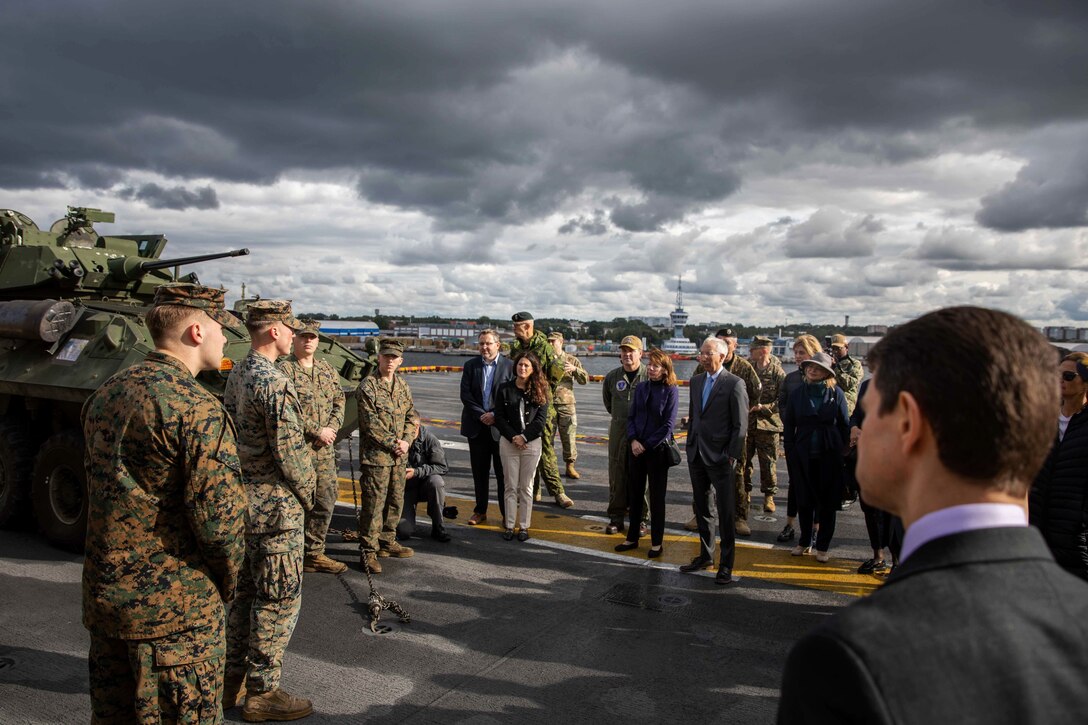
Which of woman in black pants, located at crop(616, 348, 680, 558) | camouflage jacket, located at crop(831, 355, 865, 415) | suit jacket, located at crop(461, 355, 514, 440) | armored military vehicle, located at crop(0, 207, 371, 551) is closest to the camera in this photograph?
woman in black pants, located at crop(616, 348, 680, 558)

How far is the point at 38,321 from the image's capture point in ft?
23.3

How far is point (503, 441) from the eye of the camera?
7207 mm

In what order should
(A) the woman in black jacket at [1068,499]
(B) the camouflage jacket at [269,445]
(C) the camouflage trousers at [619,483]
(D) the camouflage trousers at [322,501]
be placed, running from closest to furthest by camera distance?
(A) the woman in black jacket at [1068,499]
(B) the camouflage jacket at [269,445]
(D) the camouflage trousers at [322,501]
(C) the camouflage trousers at [619,483]

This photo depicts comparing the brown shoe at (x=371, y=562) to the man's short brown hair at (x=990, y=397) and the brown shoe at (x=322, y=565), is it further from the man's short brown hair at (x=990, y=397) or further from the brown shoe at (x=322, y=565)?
the man's short brown hair at (x=990, y=397)

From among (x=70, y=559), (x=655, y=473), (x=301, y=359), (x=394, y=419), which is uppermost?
(x=301, y=359)

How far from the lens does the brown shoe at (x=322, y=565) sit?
5.98m

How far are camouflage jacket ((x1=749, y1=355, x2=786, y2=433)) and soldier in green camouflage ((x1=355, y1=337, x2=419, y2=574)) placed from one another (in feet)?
13.0

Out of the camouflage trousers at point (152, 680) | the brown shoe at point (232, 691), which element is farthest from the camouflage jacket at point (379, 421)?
the camouflage trousers at point (152, 680)

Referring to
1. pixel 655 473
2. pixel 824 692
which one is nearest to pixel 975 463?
pixel 824 692

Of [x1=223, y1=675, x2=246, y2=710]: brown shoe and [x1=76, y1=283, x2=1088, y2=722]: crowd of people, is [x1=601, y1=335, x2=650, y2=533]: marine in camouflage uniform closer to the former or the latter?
[x1=76, y1=283, x2=1088, y2=722]: crowd of people

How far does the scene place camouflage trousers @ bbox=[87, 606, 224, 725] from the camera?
257cm

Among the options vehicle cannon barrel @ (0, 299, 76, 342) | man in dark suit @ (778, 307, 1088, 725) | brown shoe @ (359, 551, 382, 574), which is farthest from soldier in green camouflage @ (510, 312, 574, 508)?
man in dark suit @ (778, 307, 1088, 725)

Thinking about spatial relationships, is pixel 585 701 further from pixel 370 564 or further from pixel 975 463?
pixel 975 463

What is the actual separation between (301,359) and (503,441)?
7.23ft
